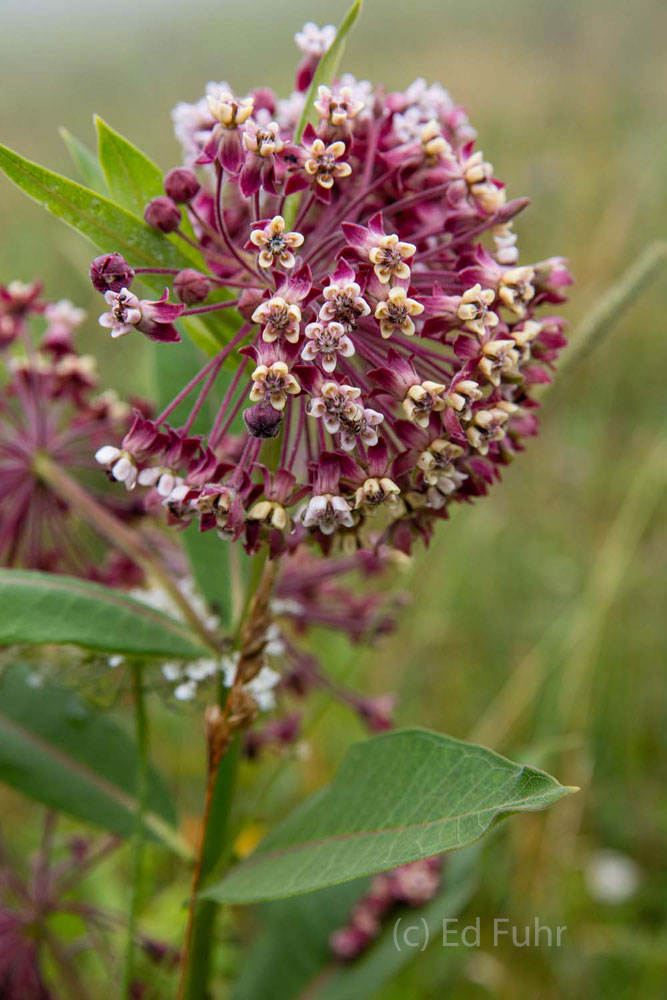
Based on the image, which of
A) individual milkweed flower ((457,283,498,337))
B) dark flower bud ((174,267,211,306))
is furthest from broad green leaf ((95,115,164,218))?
individual milkweed flower ((457,283,498,337))

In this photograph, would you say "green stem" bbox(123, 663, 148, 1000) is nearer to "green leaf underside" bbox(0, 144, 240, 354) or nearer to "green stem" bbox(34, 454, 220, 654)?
"green stem" bbox(34, 454, 220, 654)

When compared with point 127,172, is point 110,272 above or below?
below

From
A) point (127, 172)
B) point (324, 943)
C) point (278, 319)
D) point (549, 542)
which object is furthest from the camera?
point (549, 542)

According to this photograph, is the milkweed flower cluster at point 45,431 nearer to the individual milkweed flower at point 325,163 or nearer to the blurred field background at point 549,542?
the blurred field background at point 549,542

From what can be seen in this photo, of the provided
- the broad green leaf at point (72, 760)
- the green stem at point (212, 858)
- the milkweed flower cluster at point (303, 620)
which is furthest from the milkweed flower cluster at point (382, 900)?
the broad green leaf at point (72, 760)

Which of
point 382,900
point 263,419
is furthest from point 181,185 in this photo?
point 382,900

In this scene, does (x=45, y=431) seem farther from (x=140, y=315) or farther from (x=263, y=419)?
(x=263, y=419)

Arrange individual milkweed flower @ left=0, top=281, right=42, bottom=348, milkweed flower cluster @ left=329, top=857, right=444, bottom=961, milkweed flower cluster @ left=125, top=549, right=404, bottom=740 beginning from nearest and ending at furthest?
milkweed flower cluster @ left=125, top=549, right=404, bottom=740
individual milkweed flower @ left=0, top=281, right=42, bottom=348
milkweed flower cluster @ left=329, top=857, right=444, bottom=961
